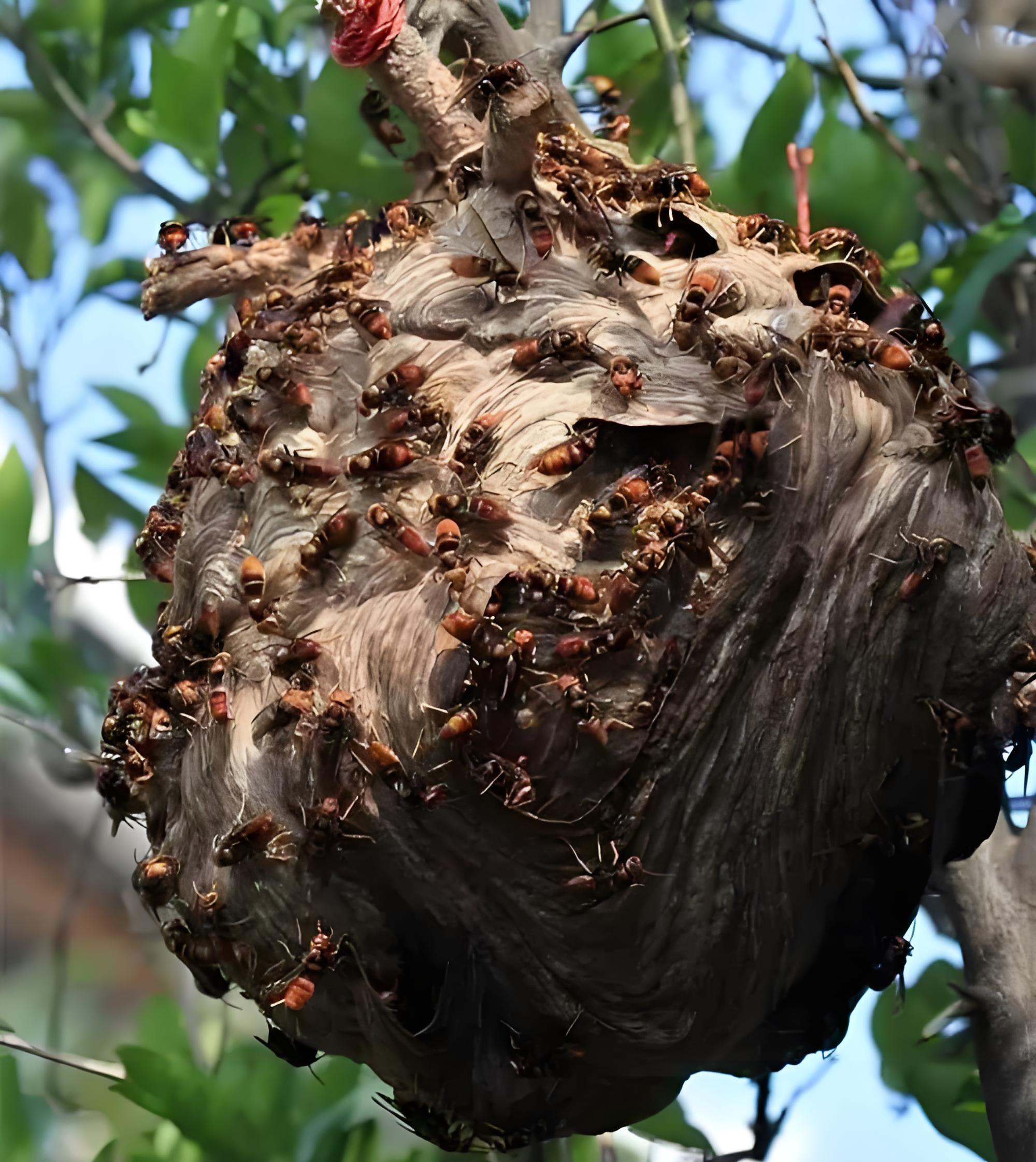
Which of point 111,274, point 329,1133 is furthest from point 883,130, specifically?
point 329,1133

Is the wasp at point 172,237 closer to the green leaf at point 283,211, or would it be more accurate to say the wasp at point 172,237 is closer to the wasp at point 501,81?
the wasp at point 501,81

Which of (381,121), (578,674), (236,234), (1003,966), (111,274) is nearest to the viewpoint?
(578,674)

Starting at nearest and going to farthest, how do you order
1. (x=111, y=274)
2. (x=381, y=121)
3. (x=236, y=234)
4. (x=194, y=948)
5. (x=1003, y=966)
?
1. (x=194, y=948)
2. (x=1003, y=966)
3. (x=236, y=234)
4. (x=381, y=121)
5. (x=111, y=274)

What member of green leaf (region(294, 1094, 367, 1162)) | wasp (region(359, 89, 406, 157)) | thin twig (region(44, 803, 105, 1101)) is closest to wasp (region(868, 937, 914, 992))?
green leaf (region(294, 1094, 367, 1162))

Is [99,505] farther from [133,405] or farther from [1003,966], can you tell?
[1003,966]

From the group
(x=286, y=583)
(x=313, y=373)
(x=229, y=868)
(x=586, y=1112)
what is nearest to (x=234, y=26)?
(x=313, y=373)

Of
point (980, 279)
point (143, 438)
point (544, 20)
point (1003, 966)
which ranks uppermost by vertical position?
point (544, 20)
